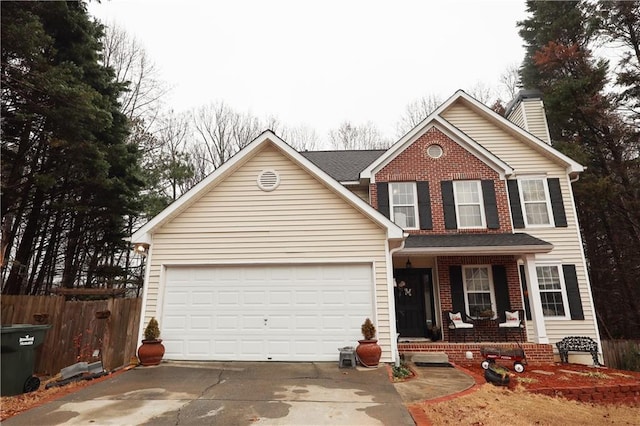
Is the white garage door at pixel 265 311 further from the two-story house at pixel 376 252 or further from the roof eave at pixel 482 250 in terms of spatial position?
the roof eave at pixel 482 250

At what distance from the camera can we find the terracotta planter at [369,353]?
7.64m

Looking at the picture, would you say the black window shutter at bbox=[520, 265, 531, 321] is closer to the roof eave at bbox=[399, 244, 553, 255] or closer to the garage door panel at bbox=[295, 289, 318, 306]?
the roof eave at bbox=[399, 244, 553, 255]

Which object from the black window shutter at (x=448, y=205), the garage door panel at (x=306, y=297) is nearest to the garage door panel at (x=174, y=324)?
the garage door panel at (x=306, y=297)

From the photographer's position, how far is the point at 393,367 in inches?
303

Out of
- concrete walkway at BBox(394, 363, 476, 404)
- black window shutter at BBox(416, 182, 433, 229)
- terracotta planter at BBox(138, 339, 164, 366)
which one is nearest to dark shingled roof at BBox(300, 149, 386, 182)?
black window shutter at BBox(416, 182, 433, 229)

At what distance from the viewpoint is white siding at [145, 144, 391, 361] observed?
873 centimetres

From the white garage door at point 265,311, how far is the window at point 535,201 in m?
7.20

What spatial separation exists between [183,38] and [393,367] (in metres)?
21.5

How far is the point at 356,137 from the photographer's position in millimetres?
29516

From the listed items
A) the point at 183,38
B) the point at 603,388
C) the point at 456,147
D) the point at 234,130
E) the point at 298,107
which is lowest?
the point at 603,388

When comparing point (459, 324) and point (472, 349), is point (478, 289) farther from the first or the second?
point (472, 349)

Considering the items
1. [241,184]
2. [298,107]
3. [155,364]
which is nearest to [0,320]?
[155,364]

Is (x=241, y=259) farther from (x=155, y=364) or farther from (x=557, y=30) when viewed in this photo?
(x=557, y=30)

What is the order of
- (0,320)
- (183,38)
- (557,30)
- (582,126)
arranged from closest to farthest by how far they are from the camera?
1. (0,320)
2. (582,126)
3. (557,30)
4. (183,38)
